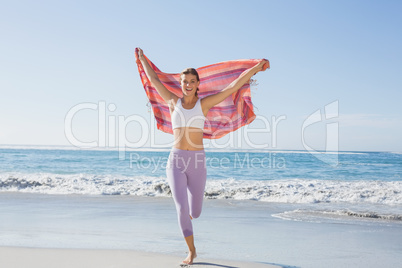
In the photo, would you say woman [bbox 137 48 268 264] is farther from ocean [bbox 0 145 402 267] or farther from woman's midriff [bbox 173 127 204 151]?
ocean [bbox 0 145 402 267]

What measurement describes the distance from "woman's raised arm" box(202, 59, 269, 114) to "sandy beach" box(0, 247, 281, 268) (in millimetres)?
1714

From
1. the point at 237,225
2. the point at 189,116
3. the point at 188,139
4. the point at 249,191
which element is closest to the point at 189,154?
the point at 188,139

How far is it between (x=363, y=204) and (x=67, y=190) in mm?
9165

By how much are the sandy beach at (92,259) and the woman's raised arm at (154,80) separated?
5.99 feet

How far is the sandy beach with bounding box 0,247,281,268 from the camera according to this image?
423 cm

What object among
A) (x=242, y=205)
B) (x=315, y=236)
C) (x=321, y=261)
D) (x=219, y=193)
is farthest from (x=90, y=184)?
(x=321, y=261)

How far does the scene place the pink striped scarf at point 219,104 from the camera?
506 centimetres

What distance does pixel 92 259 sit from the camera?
14.5 feet

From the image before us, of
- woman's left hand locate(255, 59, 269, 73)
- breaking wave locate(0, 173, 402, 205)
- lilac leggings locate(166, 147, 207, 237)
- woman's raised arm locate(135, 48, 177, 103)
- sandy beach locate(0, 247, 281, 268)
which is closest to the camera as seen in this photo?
lilac leggings locate(166, 147, 207, 237)

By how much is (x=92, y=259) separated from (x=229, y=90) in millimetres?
2444

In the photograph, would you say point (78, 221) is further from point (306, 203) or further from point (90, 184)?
point (90, 184)

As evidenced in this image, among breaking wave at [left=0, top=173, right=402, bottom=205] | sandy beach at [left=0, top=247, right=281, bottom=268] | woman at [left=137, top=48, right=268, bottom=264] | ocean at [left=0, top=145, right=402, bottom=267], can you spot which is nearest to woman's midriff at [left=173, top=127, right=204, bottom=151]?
woman at [left=137, top=48, right=268, bottom=264]

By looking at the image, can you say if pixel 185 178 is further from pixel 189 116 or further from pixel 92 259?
pixel 92 259

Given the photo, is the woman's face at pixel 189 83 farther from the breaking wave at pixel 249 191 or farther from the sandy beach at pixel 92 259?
the breaking wave at pixel 249 191
